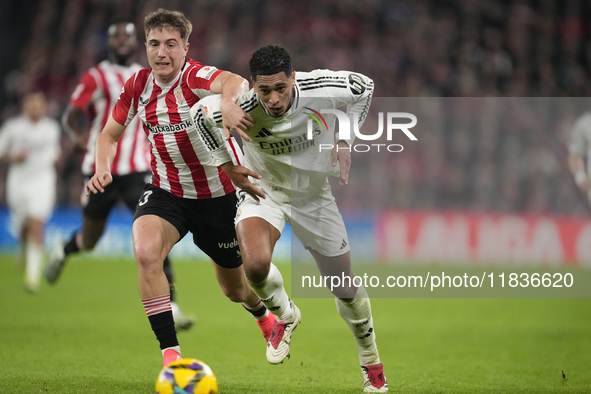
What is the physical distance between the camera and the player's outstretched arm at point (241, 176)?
14.5ft

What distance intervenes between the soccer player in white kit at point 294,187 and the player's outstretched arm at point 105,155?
737 mm

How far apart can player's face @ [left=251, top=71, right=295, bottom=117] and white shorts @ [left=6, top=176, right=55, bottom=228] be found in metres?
7.35

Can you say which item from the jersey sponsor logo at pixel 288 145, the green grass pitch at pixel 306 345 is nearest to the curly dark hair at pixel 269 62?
the jersey sponsor logo at pixel 288 145

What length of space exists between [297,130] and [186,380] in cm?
177

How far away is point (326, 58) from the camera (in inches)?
649

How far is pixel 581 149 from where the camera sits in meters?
9.68

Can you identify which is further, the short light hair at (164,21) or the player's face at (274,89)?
the short light hair at (164,21)

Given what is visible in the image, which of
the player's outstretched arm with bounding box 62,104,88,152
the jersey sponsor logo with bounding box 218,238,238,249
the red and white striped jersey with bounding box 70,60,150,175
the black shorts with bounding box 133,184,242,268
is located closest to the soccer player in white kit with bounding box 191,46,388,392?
the black shorts with bounding box 133,184,242,268

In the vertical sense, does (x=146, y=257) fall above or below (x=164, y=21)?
below

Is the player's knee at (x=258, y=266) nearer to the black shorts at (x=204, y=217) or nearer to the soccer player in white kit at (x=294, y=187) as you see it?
the soccer player in white kit at (x=294, y=187)

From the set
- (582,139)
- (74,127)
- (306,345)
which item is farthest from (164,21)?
(582,139)

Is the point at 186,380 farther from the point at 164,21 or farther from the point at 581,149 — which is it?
the point at 581,149

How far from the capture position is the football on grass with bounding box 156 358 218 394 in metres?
3.75

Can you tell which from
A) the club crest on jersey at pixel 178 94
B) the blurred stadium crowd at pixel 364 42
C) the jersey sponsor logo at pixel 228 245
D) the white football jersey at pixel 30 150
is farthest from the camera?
the blurred stadium crowd at pixel 364 42
